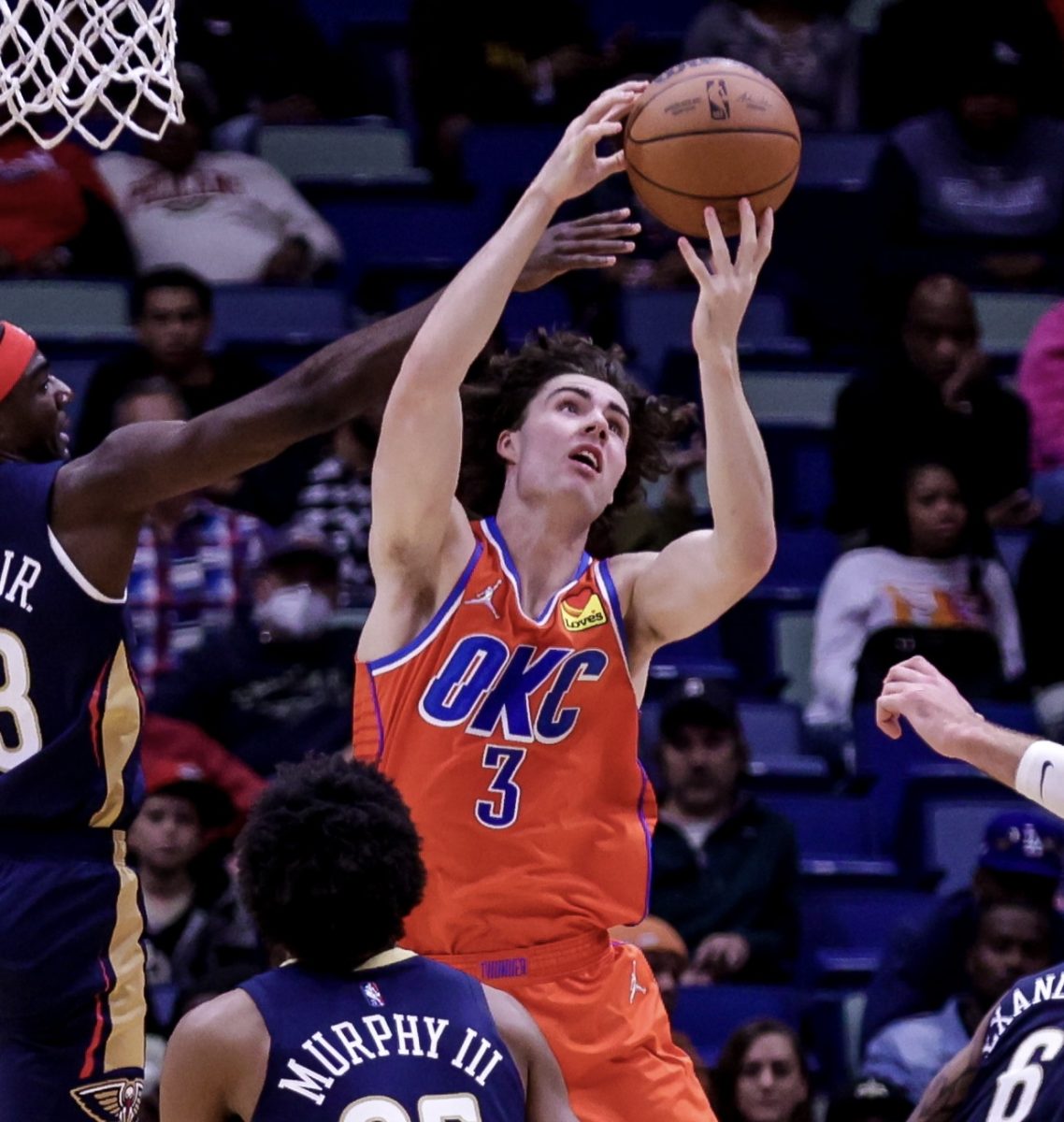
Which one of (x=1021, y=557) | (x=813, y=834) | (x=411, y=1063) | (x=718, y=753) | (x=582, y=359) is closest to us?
(x=411, y=1063)

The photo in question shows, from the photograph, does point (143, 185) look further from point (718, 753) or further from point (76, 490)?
point (76, 490)

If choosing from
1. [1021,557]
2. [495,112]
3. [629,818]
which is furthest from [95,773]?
[495,112]

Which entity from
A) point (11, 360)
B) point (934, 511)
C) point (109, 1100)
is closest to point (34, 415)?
point (11, 360)

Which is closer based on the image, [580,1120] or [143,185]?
[580,1120]

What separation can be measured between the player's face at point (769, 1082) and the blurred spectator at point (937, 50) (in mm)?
5714

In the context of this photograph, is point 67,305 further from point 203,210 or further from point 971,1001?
point 971,1001

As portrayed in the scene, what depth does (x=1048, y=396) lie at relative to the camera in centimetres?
977

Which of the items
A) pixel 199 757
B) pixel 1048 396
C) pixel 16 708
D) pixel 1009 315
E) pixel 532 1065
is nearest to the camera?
pixel 532 1065

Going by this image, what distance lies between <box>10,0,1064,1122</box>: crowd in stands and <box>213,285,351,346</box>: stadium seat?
0.25 feet

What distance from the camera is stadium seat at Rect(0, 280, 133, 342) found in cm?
956

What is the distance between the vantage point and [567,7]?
1127cm

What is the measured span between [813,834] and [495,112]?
13.1 feet

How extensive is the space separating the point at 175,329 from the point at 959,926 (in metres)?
3.50

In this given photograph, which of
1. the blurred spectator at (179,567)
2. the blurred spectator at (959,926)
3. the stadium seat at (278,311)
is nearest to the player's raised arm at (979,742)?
the blurred spectator at (959,926)
